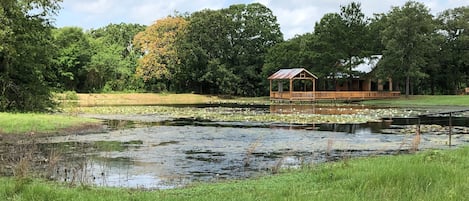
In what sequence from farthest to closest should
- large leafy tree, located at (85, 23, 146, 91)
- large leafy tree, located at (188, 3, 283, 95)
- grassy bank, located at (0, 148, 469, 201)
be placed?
1. large leafy tree, located at (188, 3, 283, 95)
2. large leafy tree, located at (85, 23, 146, 91)
3. grassy bank, located at (0, 148, 469, 201)

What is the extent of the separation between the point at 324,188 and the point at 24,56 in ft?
78.1

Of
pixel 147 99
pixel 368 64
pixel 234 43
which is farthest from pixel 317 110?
pixel 234 43

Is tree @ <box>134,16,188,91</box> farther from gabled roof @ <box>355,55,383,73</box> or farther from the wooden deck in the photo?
gabled roof @ <box>355,55,383,73</box>

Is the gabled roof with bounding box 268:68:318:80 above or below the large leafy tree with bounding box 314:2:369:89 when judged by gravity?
below

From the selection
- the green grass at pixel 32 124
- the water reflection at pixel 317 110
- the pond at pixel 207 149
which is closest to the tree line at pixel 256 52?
the water reflection at pixel 317 110

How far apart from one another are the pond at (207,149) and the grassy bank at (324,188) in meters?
1.79

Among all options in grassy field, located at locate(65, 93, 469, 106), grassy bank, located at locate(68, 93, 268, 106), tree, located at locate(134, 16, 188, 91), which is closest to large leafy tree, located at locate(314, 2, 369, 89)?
grassy field, located at locate(65, 93, 469, 106)

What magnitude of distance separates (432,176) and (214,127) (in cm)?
1697

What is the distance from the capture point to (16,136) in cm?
1919

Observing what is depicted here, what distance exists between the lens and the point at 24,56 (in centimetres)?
2823

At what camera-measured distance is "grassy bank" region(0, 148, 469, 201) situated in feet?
24.6

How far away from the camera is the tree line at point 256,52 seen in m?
55.2

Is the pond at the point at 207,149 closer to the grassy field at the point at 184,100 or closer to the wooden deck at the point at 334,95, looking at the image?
the grassy field at the point at 184,100

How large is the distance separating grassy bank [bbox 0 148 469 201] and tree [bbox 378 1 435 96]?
4510 centimetres
